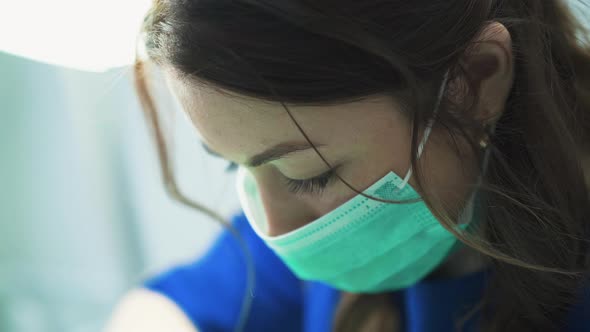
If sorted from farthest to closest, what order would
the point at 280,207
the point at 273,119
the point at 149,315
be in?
1. the point at 149,315
2. the point at 280,207
3. the point at 273,119

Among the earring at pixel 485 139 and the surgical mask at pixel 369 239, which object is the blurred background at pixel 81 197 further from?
the earring at pixel 485 139

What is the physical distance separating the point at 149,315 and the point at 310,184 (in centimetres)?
42

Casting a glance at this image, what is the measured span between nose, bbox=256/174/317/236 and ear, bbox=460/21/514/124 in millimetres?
205

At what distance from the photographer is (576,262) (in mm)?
645

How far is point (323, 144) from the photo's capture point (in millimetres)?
556

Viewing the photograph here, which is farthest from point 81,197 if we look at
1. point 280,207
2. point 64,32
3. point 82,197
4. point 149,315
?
point 280,207

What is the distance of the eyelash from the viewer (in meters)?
0.61

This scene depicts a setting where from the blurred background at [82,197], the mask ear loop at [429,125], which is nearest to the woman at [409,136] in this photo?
the mask ear loop at [429,125]

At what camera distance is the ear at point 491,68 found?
549 mm

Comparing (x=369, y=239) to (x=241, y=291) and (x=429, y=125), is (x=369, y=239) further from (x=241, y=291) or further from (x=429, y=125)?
(x=241, y=291)

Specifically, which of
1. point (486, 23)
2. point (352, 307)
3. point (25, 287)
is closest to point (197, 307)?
point (352, 307)

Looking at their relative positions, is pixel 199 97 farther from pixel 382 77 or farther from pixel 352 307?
pixel 352 307

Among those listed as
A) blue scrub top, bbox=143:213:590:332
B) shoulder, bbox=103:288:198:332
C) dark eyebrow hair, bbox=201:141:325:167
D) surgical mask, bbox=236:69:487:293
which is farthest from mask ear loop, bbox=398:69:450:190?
shoulder, bbox=103:288:198:332

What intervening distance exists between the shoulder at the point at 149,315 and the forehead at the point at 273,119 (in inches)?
16.1
